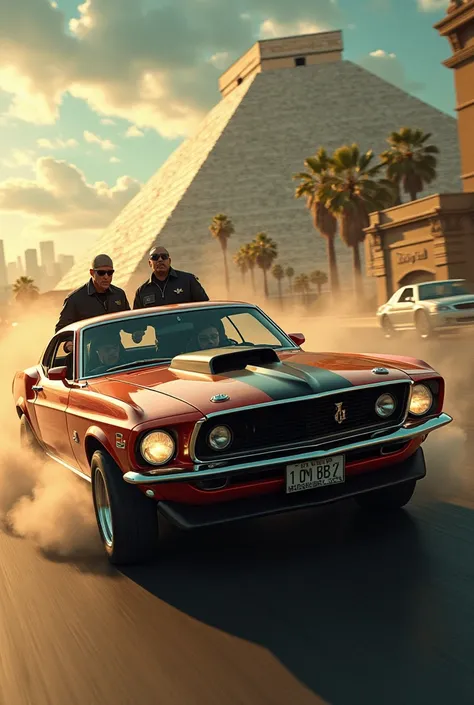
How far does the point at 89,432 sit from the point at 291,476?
126 centimetres

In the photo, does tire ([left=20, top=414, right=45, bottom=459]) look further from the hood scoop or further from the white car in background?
the white car in background

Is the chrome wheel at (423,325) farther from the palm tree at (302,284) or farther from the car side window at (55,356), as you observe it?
the palm tree at (302,284)

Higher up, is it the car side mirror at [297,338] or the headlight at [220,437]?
the car side mirror at [297,338]

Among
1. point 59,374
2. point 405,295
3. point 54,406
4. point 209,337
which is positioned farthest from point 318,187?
point 59,374

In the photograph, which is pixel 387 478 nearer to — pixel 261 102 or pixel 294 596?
pixel 294 596

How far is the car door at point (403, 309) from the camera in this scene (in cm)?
2330

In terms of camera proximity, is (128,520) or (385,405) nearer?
(128,520)

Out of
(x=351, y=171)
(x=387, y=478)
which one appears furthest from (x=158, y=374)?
(x=351, y=171)

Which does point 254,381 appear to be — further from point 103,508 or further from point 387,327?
point 387,327

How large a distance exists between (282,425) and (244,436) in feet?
0.66

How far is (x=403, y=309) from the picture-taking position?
23625mm

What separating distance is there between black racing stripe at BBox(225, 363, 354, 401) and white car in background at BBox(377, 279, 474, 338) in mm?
17453

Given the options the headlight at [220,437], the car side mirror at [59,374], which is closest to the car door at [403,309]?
the car side mirror at [59,374]

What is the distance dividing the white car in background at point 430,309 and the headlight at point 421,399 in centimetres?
1704
